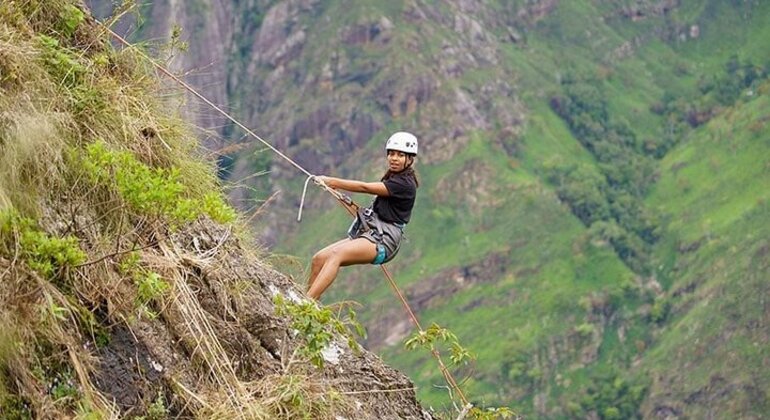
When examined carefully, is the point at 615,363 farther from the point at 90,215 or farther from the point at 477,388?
the point at 90,215

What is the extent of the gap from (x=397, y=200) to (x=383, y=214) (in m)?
0.17

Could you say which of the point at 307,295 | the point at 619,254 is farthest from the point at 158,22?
the point at 307,295

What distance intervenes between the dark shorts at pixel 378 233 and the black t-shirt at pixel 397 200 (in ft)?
0.20

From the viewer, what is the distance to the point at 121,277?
27.1ft

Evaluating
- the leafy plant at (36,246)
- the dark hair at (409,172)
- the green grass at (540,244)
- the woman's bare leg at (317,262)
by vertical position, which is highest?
the leafy plant at (36,246)

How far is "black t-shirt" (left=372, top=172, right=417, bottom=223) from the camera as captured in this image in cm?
1194

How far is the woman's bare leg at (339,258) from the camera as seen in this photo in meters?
11.2

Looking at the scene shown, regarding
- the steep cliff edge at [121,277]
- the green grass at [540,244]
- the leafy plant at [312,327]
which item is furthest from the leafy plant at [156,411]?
the green grass at [540,244]

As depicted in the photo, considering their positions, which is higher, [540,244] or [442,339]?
[442,339]

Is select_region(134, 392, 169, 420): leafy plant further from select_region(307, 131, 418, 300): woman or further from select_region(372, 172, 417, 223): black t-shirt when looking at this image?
select_region(372, 172, 417, 223): black t-shirt

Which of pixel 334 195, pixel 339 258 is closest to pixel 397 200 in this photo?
pixel 334 195

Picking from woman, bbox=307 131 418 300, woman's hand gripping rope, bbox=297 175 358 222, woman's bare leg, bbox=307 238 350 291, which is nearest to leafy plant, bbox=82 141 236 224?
woman's hand gripping rope, bbox=297 175 358 222

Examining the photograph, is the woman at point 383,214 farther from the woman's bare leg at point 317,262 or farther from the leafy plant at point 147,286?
the leafy plant at point 147,286

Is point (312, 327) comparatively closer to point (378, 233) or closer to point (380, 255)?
point (380, 255)
